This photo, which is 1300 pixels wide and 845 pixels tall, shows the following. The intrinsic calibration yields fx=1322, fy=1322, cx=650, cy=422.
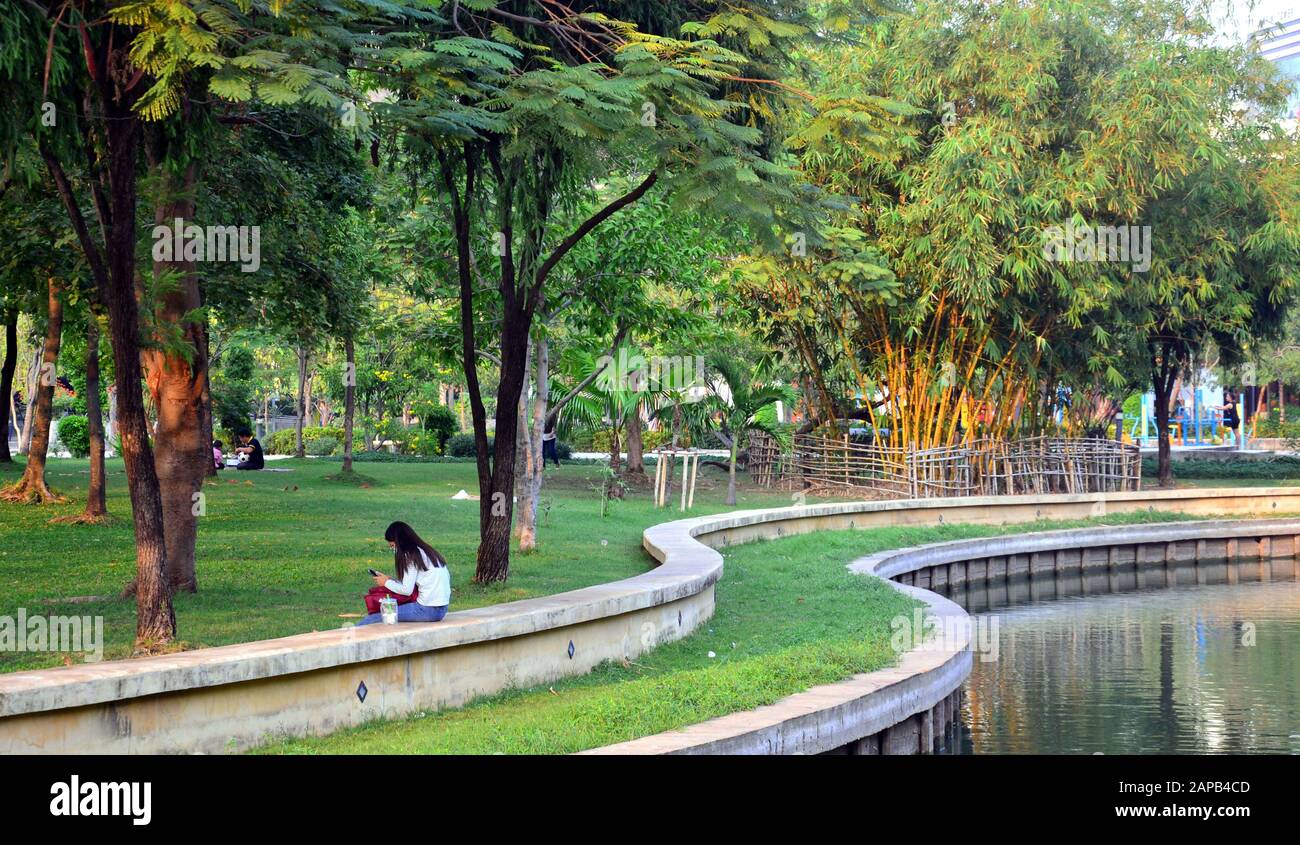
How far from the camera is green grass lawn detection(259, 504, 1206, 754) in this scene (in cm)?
893

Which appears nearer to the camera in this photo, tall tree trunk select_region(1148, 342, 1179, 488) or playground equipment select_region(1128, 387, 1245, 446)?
tall tree trunk select_region(1148, 342, 1179, 488)

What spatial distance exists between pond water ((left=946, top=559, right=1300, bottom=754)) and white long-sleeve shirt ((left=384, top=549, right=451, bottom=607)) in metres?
5.35

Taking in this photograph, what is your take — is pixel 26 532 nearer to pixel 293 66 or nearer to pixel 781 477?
pixel 293 66

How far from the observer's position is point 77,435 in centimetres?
4022

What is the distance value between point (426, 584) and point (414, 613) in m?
0.28

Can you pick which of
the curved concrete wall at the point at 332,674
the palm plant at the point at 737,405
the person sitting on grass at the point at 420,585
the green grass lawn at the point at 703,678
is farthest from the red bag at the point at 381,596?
the palm plant at the point at 737,405

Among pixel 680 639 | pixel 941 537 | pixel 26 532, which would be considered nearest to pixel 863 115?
pixel 680 639

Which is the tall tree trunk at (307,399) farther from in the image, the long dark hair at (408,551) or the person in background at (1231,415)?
the person in background at (1231,415)

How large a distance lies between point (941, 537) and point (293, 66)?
62.8 feet

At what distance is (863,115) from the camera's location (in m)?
12.0

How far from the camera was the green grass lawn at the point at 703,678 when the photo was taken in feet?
29.3

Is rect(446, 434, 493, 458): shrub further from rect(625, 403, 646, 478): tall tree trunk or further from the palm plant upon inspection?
the palm plant

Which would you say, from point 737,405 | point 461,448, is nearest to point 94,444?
point 737,405

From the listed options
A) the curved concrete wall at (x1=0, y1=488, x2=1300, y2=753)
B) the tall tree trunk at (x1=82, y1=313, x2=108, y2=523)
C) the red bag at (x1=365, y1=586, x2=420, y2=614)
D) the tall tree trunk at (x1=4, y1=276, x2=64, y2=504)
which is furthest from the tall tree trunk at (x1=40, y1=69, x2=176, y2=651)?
the tall tree trunk at (x1=4, y1=276, x2=64, y2=504)
